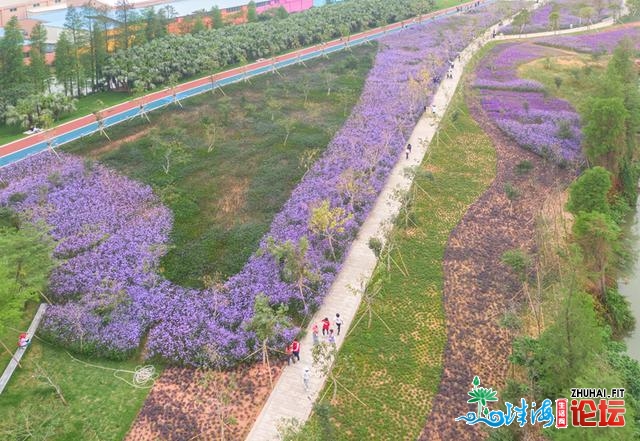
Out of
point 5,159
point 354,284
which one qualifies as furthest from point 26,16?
point 354,284

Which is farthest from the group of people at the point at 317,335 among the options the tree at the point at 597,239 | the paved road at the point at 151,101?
the paved road at the point at 151,101

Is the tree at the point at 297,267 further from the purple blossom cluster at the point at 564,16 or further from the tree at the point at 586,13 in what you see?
the tree at the point at 586,13

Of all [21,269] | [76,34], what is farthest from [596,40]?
[21,269]

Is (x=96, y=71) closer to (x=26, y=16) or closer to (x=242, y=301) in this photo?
(x=26, y=16)

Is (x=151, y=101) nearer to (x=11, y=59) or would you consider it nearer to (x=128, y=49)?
(x=128, y=49)

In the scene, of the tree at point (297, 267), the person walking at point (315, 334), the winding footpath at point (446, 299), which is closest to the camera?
the winding footpath at point (446, 299)

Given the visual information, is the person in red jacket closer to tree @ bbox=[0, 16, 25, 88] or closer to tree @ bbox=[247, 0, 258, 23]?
tree @ bbox=[0, 16, 25, 88]

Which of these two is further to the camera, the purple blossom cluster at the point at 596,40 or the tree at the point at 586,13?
the tree at the point at 586,13

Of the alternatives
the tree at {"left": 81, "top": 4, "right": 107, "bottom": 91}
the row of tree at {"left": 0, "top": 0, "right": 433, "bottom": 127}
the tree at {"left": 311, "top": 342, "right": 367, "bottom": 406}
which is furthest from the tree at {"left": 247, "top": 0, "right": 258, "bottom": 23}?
the tree at {"left": 311, "top": 342, "right": 367, "bottom": 406}
